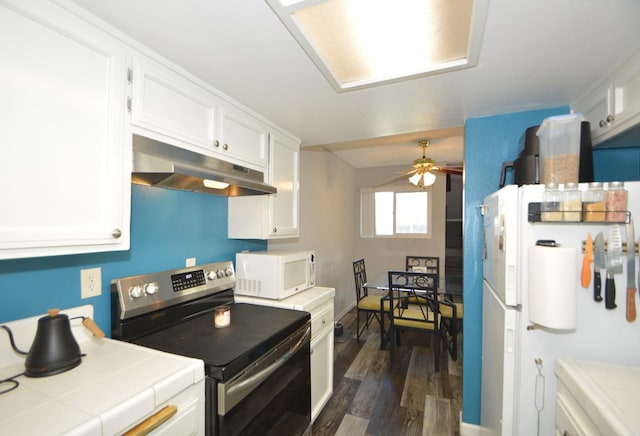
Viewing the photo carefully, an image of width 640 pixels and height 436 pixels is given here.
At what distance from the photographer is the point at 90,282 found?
4.11 ft

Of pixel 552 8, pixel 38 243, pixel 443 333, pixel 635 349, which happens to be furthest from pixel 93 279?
pixel 443 333

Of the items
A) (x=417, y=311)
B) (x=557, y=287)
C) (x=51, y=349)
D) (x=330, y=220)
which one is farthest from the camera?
(x=330, y=220)

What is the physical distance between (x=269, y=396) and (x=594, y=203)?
1631 mm

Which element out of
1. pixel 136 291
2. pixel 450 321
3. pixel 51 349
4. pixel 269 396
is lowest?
pixel 450 321

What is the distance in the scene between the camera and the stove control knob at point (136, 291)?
1344 millimetres

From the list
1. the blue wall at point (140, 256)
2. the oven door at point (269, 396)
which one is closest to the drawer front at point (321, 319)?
the oven door at point (269, 396)

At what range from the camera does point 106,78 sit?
3.52 feet

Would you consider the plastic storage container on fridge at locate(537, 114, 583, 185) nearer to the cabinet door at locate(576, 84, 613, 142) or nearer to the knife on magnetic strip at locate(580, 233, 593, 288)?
the cabinet door at locate(576, 84, 613, 142)

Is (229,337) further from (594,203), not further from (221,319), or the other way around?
(594,203)

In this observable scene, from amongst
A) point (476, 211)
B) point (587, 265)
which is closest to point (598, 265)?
point (587, 265)

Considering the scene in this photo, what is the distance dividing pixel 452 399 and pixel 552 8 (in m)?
2.66

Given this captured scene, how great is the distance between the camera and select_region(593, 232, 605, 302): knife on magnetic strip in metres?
1.08

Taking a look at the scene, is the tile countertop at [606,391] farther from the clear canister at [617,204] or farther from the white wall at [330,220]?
the white wall at [330,220]

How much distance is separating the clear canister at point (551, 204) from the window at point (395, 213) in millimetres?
3653
